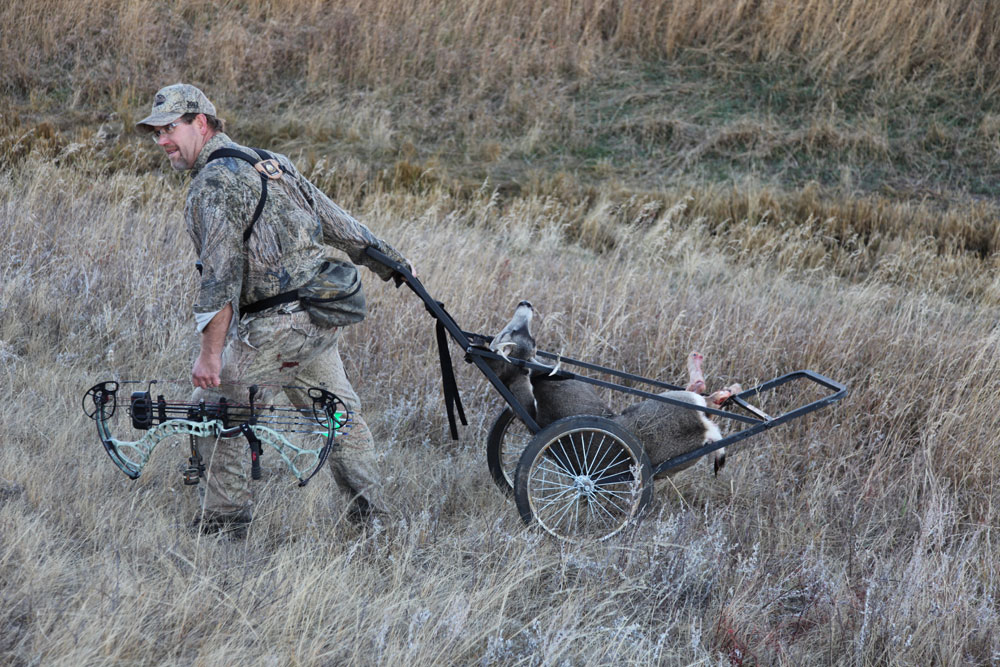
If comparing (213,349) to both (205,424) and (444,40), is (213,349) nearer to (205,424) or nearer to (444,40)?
(205,424)

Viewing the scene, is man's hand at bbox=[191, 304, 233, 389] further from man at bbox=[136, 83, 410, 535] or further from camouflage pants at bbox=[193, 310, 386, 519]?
camouflage pants at bbox=[193, 310, 386, 519]

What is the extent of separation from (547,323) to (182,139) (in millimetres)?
2995

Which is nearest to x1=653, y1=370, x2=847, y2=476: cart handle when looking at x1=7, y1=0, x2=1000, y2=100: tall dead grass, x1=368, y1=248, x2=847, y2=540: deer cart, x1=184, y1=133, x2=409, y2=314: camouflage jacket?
x1=368, y1=248, x2=847, y2=540: deer cart

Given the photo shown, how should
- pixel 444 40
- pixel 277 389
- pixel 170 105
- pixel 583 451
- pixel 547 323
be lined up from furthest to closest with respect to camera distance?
pixel 444 40, pixel 547 323, pixel 583 451, pixel 277 389, pixel 170 105

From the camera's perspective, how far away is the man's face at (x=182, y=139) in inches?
139

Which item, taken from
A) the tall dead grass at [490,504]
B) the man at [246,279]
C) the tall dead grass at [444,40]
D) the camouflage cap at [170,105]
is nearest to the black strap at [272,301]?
the man at [246,279]

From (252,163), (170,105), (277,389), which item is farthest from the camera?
(277,389)

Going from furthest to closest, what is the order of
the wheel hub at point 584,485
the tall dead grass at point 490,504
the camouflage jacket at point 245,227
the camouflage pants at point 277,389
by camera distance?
the wheel hub at point 584,485
the camouflage pants at point 277,389
the camouflage jacket at point 245,227
the tall dead grass at point 490,504

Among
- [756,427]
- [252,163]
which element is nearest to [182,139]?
[252,163]

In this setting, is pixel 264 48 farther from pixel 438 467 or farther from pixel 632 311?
pixel 438 467

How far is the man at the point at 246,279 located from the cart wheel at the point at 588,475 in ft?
2.48

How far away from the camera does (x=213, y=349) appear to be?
3.52m

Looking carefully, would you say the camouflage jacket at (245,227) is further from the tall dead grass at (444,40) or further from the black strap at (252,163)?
the tall dead grass at (444,40)

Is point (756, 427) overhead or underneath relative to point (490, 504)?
overhead
